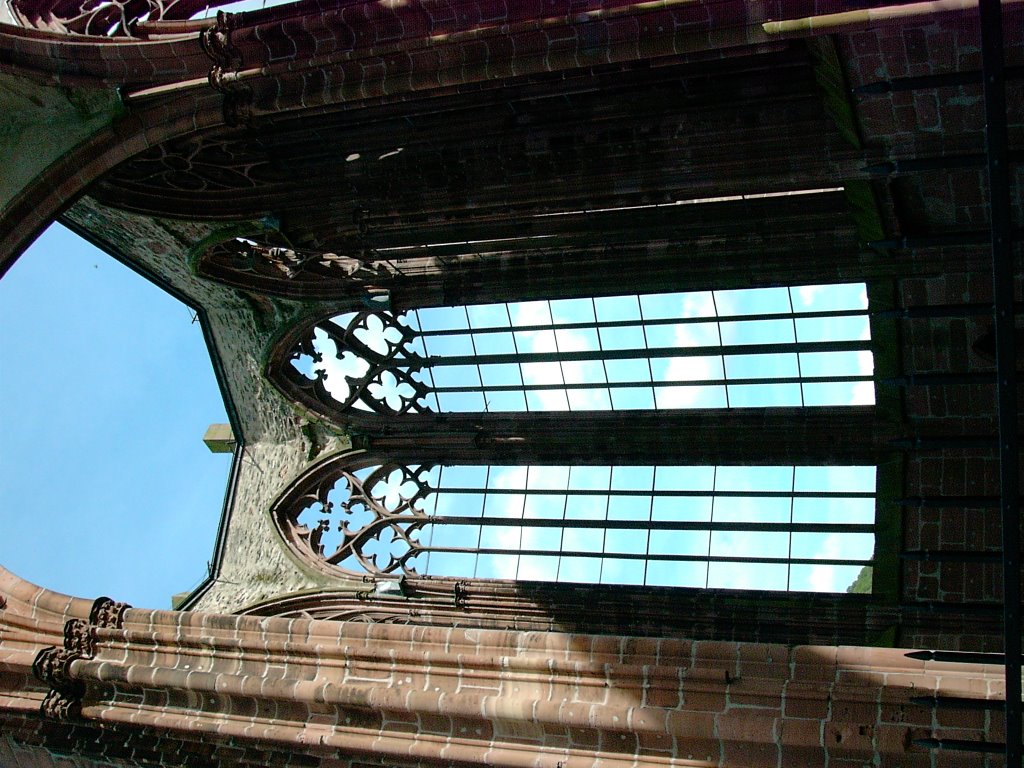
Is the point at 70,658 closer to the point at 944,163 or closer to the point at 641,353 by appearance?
the point at 641,353

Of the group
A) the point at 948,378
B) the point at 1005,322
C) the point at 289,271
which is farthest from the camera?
the point at 289,271

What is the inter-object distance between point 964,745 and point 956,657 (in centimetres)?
60

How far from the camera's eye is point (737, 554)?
591 inches

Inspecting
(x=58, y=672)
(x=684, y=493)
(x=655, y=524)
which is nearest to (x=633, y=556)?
(x=655, y=524)

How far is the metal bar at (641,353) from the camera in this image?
47.7 ft

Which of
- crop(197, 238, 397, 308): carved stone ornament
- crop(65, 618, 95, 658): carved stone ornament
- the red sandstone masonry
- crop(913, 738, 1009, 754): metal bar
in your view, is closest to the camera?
crop(913, 738, 1009, 754): metal bar

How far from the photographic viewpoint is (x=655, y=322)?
612 inches

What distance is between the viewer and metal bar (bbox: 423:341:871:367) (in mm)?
14547

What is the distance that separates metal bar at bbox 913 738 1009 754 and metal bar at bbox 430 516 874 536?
7.20m

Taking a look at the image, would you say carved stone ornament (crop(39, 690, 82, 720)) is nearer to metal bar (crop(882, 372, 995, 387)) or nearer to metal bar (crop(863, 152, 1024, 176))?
metal bar (crop(882, 372, 995, 387))

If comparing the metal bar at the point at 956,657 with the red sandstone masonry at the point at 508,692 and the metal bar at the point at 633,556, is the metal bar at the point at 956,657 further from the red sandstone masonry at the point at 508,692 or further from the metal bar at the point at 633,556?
the metal bar at the point at 633,556

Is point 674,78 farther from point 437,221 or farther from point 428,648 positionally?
point 428,648

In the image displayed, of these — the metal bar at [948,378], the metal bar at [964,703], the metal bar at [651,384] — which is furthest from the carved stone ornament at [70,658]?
the metal bar at [948,378]

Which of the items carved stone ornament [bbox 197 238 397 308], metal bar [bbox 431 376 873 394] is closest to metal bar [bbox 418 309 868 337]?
metal bar [bbox 431 376 873 394]
